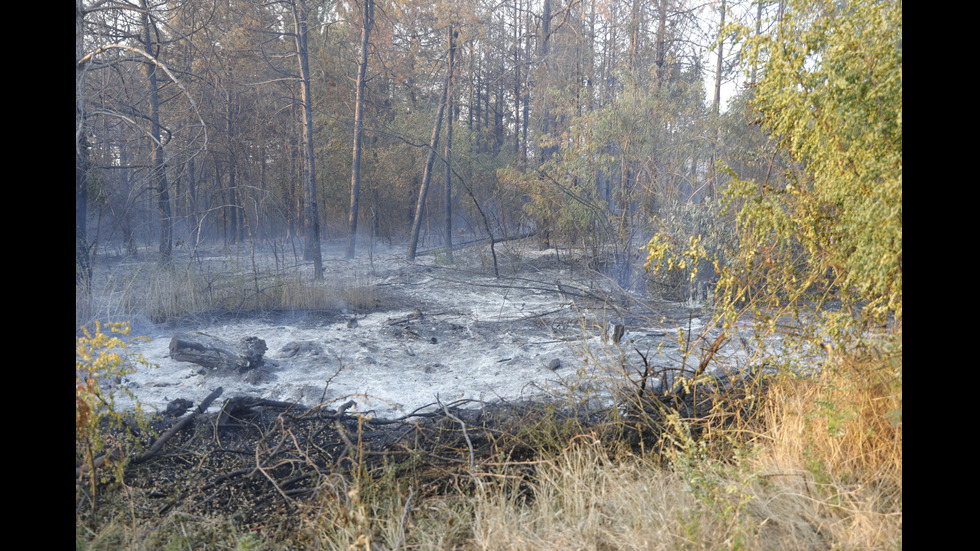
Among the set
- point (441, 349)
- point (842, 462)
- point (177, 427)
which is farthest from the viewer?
point (441, 349)

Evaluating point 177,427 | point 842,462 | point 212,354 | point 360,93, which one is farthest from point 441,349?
point 360,93

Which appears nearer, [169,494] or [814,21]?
[814,21]

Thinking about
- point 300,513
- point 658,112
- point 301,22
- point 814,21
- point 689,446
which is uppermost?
point 301,22

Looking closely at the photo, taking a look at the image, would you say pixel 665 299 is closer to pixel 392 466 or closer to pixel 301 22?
pixel 392 466

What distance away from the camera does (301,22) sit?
10.2m

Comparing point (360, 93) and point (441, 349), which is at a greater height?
point (360, 93)

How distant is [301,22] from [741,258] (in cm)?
942

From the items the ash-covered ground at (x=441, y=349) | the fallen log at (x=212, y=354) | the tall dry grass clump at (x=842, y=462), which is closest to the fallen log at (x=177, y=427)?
the ash-covered ground at (x=441, y=349)

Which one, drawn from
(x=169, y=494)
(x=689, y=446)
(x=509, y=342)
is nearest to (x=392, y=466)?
(x=169, y=494)

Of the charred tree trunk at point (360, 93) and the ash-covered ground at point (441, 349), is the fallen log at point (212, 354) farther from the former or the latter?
the charred tree trunk at point (360, 93)

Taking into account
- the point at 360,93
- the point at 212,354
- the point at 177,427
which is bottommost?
the point at 177,427

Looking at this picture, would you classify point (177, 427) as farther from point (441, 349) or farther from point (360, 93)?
point (360, 93)
